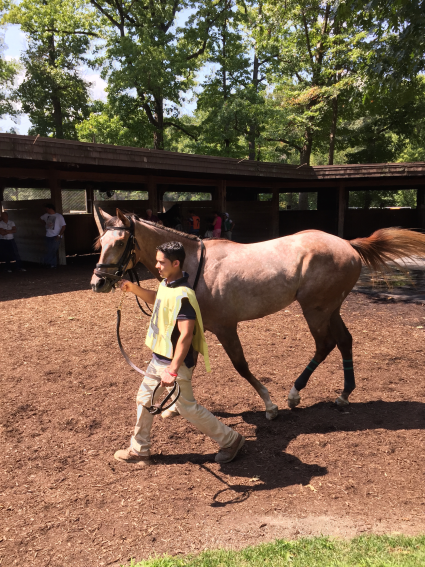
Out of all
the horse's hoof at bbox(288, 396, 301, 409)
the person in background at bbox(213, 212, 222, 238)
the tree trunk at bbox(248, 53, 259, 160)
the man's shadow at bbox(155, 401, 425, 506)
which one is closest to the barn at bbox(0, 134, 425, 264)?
the person in background at bbox(213, 212, 222, 238)

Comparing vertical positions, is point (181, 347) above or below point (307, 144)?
below

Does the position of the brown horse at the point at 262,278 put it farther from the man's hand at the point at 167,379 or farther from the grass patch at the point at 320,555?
the grass patch at the point at 320,555

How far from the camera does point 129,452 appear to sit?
3.42 m

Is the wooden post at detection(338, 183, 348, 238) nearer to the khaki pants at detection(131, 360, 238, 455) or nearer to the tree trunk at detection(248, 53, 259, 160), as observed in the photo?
the tree trunk at detection(248, 53, 259, 160)

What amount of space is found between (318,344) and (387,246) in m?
1.40

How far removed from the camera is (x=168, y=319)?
10.5 ft

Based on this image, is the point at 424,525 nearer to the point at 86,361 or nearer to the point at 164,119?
the point at 86,361

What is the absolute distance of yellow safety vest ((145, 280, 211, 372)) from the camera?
3.13 meters

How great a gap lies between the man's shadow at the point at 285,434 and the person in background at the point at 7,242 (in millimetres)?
10460

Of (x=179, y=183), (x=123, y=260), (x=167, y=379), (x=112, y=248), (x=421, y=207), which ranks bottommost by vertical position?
(x=167, y=379)

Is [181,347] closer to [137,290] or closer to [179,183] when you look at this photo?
[137,290]

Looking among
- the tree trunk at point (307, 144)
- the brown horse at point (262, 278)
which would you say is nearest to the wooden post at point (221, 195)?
the tree trunk at point (307, 144)

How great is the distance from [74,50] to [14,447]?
3225 cm

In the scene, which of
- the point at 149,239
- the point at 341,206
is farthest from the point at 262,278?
the point at 341,206
